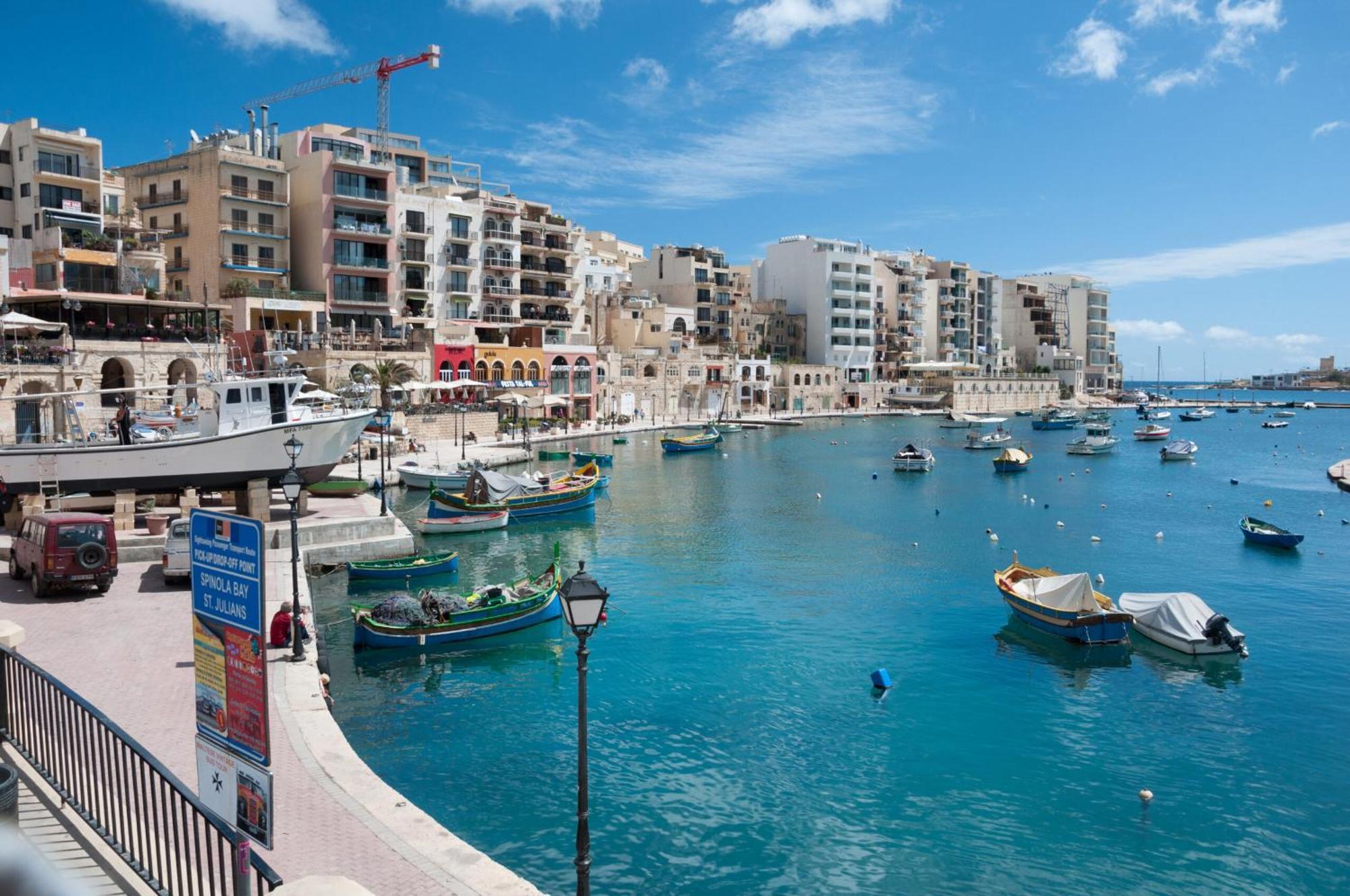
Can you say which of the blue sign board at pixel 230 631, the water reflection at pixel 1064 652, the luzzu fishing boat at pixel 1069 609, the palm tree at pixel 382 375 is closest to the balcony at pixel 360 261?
the palm tree at pixel 382 375

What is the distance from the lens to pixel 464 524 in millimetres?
40281

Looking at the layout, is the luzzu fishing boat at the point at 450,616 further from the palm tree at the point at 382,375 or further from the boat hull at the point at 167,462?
the palm tree at the point at 382,375

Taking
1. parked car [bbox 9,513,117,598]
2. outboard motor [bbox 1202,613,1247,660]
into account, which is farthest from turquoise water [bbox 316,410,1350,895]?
parked car [bbox 9,513,117,598]

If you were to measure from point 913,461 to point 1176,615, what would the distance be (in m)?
41.8

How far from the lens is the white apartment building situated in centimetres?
12950

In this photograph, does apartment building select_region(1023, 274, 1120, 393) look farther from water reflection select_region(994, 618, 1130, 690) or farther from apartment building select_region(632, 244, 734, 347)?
water reflection select_region(994, 618, 1130, 690)

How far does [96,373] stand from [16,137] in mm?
22298

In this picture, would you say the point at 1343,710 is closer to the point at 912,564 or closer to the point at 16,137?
the point at 912,564

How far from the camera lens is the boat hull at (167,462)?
30.7 m

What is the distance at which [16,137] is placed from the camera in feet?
202

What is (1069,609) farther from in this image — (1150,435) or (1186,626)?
(1150,435)

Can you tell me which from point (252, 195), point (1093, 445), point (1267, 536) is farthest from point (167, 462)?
point (1093, 445)

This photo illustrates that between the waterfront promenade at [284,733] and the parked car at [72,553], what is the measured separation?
414 millimetres

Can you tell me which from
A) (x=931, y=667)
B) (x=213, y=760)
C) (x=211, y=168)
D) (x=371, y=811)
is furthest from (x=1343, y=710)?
(x=211, y=168)
